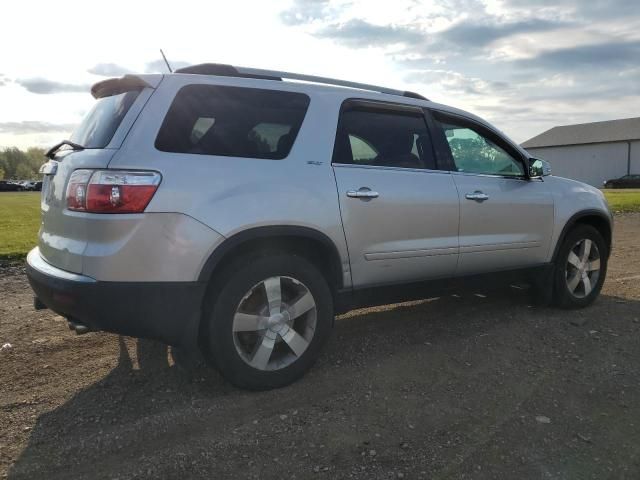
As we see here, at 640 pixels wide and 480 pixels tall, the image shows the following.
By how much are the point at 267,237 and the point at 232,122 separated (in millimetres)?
733

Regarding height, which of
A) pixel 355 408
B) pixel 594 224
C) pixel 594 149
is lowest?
pixel 355 408

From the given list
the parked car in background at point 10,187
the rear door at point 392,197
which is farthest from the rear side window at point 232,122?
the parked car in background at point 10,187

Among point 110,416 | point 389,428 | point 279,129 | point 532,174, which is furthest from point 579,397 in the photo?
point 110,416

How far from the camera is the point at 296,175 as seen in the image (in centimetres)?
340

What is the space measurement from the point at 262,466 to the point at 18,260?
6696 millimetres

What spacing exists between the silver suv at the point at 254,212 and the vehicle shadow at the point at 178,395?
0.23 m

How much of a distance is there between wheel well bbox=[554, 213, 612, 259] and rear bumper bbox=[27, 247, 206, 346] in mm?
3564

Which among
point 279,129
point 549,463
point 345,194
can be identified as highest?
point 279,129

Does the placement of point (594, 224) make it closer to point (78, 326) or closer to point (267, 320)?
point (267, 320)

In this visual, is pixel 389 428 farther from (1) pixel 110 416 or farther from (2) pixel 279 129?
(2) pixel 279 129

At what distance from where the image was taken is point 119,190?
9.43 ft

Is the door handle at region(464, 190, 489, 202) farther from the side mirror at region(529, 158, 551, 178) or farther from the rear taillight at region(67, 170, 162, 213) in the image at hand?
the rear taillight at region(67, 170, 162, 213)

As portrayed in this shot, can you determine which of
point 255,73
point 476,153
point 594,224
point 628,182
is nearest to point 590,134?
point 628,182

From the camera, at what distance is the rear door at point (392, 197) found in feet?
12.1
